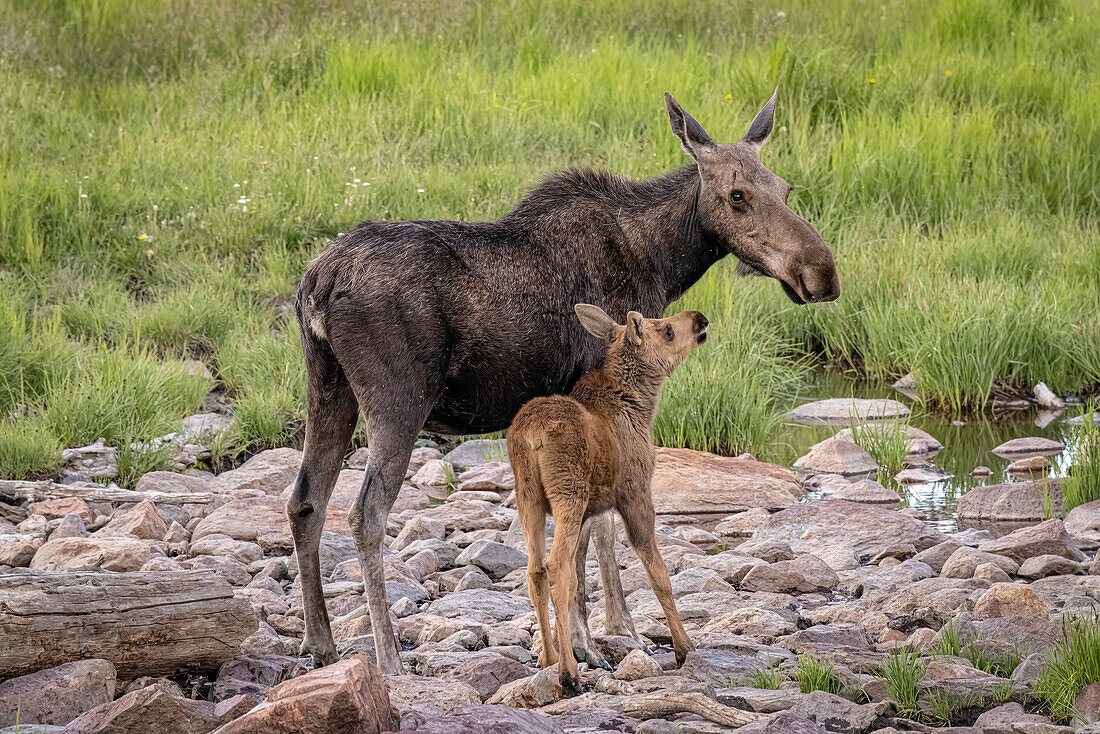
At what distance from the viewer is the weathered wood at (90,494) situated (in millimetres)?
7117

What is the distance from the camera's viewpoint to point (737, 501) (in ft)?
25.2

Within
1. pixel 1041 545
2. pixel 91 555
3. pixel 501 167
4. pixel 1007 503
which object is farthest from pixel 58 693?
pixel 501 167

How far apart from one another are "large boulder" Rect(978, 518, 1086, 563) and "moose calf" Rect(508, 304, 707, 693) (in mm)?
2288

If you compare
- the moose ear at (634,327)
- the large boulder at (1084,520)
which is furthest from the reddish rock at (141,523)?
the large boulder at (1084,520)

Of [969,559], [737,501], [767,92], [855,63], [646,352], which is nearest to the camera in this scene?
[646,352]

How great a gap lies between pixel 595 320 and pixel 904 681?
1.86 m

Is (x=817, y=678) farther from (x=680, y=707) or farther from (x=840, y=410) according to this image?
(x=840, y=410)

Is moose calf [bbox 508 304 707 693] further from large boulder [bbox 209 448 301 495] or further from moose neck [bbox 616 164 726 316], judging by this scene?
large boulder [bbox 209 448 301 495]

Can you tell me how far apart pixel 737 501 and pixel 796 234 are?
271cm

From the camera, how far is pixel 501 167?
1244cm

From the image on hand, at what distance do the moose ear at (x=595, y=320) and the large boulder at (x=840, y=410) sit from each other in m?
4.76

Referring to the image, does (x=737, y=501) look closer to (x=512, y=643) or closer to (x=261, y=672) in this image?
(x=512, y=643)

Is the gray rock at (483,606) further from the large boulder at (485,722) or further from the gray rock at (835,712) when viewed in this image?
the gray rock at (835,712)

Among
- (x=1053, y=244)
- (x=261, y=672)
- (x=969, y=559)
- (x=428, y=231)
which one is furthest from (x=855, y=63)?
(x=261, y=672)
